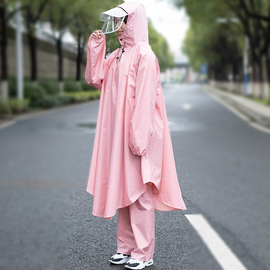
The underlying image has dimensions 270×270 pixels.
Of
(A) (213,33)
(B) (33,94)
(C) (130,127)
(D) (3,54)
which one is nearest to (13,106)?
(B) (33,94)

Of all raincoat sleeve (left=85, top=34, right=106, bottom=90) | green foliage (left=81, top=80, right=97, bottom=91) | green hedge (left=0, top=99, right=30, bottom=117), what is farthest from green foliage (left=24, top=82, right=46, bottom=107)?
raincoat sleeve (left=85, top=34, right=106, bottom=90)

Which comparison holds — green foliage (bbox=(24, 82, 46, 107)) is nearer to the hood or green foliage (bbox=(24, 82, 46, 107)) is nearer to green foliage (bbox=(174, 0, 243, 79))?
green foliage (bbox=(174, 0, 243, 79))

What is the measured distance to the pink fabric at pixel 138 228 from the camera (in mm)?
1574

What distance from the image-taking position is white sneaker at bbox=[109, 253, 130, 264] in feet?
5.26

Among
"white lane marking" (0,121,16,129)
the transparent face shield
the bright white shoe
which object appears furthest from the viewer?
"white lane marking" (0,121,16,129)

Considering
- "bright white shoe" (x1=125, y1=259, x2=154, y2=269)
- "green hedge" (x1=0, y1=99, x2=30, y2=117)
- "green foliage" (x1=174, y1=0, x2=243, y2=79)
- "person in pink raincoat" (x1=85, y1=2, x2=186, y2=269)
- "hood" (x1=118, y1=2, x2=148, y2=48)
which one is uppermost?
"green foliage" (x1=174, y1=0, x2=243, y2=79)

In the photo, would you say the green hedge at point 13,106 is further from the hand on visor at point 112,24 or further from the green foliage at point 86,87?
the hand on visor at point 112,24

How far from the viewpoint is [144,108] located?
1481mm

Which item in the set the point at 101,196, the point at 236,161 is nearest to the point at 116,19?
the point at 101,196

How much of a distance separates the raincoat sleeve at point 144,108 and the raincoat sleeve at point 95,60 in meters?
0.15

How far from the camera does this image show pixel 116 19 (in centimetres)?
152

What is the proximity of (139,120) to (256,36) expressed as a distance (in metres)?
28.8

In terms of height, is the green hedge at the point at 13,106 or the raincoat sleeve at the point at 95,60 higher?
the raincoat sleeve at the point at 95,60

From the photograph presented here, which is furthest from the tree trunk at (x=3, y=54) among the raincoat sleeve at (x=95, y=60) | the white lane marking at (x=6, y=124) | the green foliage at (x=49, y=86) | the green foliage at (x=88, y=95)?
the raincoat sleeve at (x=95, y=60)
